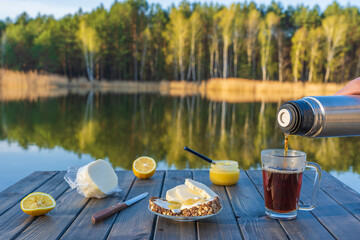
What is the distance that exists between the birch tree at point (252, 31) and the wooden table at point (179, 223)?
120 feet

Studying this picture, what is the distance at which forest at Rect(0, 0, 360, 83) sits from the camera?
37.2 m

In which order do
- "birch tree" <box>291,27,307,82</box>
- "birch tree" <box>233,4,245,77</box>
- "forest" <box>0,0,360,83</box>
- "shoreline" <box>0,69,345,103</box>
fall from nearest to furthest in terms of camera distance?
1. "shoreline" <box>0,69,345,103</box>
2. "birch tree" <box>233,4,245,77</box>
3. "birch tree" <box>291,27,307,82</box>
4. "forest" <box>0,0,360,83</box>

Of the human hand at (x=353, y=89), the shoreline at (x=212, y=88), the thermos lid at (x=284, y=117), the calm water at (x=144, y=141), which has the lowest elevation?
the calm water at (x=144, y=141)

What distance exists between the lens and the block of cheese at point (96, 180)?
185 centimetres

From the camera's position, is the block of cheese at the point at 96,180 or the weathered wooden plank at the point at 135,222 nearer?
the weathered wooden plank at the point at 135,222

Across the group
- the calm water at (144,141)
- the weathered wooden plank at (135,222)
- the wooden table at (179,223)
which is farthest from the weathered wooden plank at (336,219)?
the calm water at (144,141)

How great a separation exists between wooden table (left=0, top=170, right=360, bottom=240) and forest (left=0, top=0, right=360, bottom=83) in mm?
34936

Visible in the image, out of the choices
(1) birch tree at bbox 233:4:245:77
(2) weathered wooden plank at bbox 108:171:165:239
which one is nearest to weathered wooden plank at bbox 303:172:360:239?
(2) weathered wooden plank at bbox 108:171:165:239

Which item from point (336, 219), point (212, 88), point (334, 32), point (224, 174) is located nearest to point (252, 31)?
point (334, 32)

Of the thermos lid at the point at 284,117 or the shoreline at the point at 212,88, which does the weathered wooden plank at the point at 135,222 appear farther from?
the shoreline at the point at 212,88

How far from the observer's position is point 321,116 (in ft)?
4.64

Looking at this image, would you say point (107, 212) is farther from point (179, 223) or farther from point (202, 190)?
point (202, 190)

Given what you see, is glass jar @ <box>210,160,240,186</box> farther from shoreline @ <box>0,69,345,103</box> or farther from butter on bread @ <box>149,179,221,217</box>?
shoreline @ <box>0,69,345,103</box>

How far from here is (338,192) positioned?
80.2 inches
